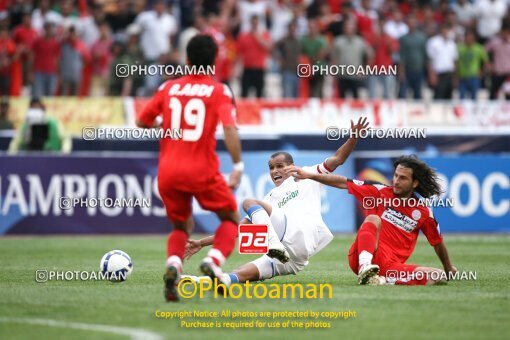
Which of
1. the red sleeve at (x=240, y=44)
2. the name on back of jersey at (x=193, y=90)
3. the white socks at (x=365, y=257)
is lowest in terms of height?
the white socks at (x=365, y=257)

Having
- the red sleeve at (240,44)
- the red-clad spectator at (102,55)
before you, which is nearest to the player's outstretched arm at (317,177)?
the red sleeve at (240,44)

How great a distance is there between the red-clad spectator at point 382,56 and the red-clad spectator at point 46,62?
7.93 m

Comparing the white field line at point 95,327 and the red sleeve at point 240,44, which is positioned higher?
the red sleeve at point 240,44

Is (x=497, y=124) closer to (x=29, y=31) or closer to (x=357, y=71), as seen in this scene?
(x=357, y=71)

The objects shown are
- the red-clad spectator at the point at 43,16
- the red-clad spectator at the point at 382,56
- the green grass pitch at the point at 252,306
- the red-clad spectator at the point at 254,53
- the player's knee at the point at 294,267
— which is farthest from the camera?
the red-clad spectator at the point at 382,56

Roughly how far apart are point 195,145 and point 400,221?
3246mm

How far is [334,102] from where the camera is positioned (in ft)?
90.4

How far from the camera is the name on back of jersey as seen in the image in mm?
9750

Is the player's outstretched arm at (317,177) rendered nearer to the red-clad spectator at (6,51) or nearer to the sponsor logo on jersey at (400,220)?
the sponsor logo on jersey at (400,220)

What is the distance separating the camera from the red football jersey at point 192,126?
9680mm

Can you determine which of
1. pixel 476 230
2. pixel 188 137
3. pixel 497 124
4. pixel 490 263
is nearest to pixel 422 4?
pixel 497 124

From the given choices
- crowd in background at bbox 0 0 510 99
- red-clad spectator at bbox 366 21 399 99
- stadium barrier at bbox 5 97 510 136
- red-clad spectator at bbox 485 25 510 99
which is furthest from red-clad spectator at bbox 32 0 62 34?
red-clad spectator at bbox 485 25 510 99

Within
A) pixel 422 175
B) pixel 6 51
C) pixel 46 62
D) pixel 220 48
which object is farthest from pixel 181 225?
pixel 6 51

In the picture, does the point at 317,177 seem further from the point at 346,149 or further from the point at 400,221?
the point at 400,221
